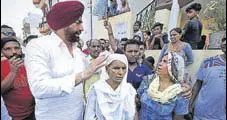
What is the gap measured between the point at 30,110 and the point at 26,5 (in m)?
0.95

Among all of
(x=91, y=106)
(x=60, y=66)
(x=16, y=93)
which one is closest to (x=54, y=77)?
(x=60, y=66)

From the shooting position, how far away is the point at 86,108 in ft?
6.77

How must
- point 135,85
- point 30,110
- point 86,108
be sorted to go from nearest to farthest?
point 86,108 < point 30,110 < point 135,85

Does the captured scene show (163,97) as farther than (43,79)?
Yes

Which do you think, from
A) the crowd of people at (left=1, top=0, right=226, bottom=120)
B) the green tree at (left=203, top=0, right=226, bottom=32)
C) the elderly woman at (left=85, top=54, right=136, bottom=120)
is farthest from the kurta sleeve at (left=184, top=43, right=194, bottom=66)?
the elderly woman at (left=85, top=54, right=136, bottom=120)


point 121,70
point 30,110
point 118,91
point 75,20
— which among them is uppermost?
point 75,20

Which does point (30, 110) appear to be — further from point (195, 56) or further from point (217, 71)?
point (195, 56)

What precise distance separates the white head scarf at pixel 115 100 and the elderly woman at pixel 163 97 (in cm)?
27

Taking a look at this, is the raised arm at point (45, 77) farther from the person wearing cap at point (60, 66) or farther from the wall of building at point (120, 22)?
the wall of building at point (120, 22)

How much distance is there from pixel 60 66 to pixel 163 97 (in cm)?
99

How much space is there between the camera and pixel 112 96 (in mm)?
2107

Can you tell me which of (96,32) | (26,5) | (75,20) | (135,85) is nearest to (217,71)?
(135,85)

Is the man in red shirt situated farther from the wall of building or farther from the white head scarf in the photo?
the wall of building

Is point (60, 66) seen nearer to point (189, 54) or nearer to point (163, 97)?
point (163, 97)
